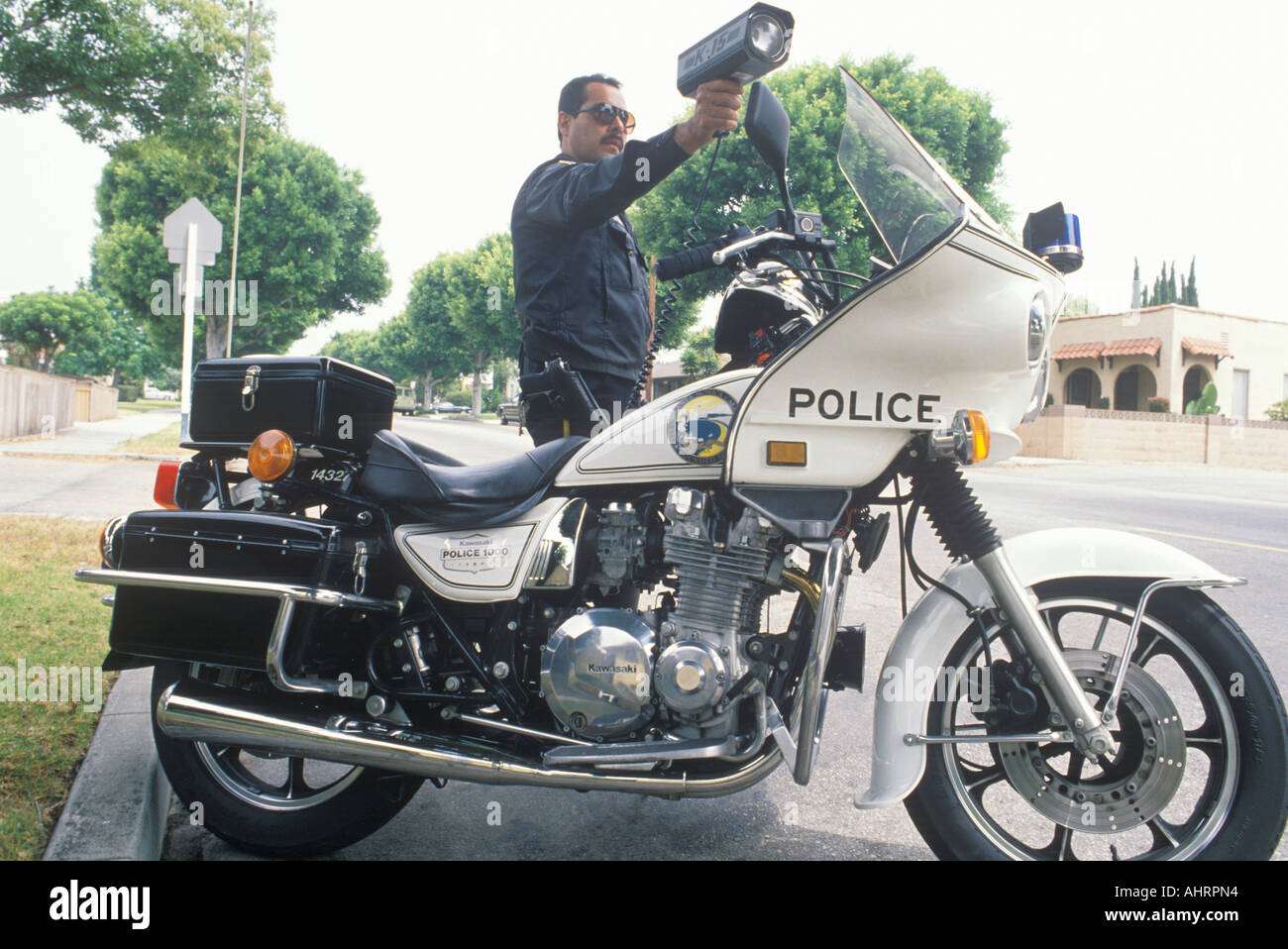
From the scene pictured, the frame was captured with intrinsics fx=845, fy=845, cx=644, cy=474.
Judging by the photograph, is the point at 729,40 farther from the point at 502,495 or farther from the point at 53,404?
the point at 53,404

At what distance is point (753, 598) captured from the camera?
6.93 feet

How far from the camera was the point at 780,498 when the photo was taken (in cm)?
206

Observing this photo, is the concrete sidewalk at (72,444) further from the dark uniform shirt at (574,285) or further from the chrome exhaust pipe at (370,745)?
the chrome exhaust pipe at (370,745)

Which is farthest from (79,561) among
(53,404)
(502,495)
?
(53,404)

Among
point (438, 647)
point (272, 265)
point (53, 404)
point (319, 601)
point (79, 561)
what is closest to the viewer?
point (319, 601)

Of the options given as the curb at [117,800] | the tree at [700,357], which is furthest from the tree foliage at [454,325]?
the curb at [117,800]

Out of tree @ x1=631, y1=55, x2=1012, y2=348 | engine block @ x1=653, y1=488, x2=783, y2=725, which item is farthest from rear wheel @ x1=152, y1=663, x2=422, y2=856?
tree @ x1=631, y1=55, x2=1012, y2=348

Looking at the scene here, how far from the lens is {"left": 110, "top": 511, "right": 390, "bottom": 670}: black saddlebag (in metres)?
2.22

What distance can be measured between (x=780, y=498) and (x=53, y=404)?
24437mm

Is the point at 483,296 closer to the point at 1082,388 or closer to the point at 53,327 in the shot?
the point at 53,327

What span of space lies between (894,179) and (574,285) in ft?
3.62

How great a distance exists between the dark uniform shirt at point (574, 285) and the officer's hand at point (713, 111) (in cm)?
55

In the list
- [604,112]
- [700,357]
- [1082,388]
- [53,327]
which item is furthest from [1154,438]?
[53,327]
